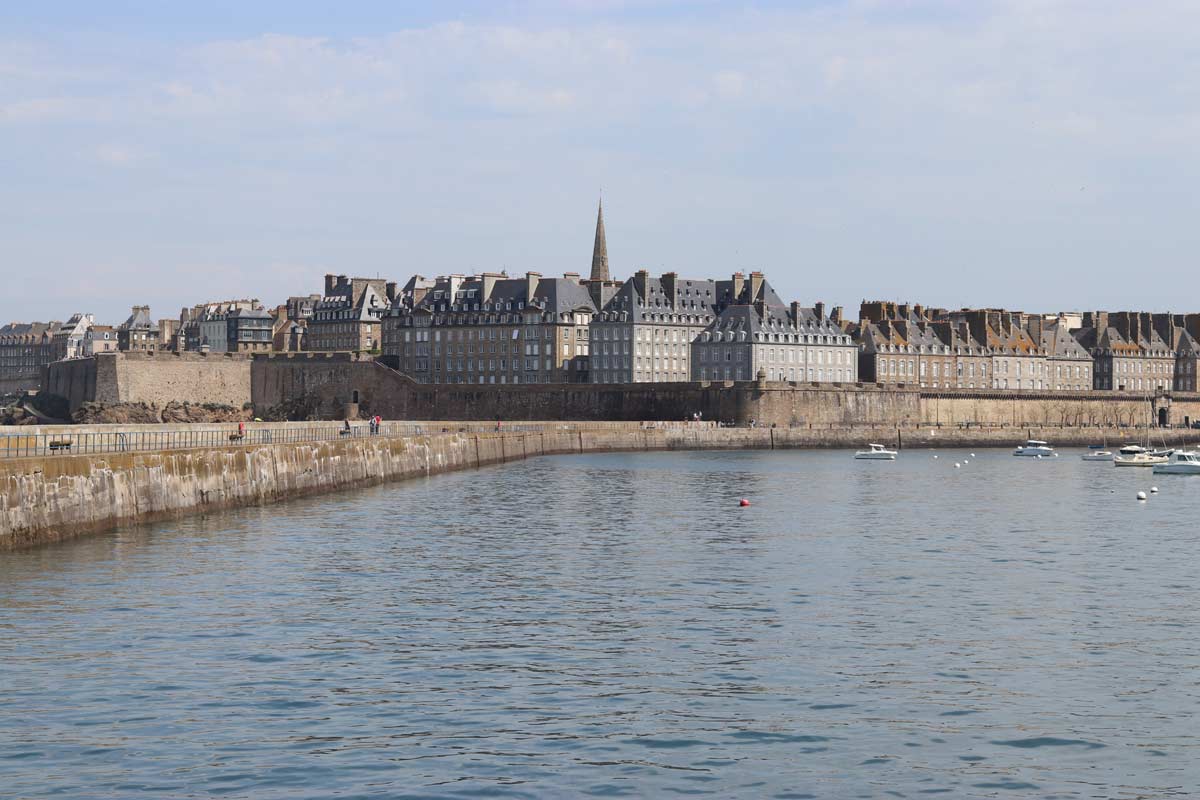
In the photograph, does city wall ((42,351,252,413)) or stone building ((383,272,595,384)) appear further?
stone building ((383,272,595,384))

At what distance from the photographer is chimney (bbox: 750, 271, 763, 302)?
4791 inches

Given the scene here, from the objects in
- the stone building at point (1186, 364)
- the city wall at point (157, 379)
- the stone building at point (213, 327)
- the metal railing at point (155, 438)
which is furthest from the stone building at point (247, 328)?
the metal railing at point (155, 438)

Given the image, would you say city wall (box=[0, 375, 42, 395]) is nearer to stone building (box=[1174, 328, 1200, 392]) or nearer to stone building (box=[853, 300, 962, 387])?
stone building (box=[853, 300, 962, 387])

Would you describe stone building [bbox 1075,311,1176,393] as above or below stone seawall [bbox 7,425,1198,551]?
above

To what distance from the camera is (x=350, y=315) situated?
158 m

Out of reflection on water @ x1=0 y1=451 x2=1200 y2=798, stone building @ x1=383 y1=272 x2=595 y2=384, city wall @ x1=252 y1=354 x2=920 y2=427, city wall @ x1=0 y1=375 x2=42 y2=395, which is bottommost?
reflection on water @ x1=0 y1=451 x2=1200 y2=798

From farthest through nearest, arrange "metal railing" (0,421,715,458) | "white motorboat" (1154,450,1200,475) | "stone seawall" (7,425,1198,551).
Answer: "white motorboat" (1154,450,1200,475), "metal railing" (0,421,715,458), "stone seawall" (7,425,1198,551)

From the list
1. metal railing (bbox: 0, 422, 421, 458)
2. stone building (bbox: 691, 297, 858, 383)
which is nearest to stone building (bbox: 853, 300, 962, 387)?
stone building (bbox: 691, 297, 858, 383)

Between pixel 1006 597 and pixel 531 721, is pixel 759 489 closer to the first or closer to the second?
pixel 1006 597

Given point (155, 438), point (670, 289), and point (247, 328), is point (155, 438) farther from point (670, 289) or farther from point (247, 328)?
point (247, 328)

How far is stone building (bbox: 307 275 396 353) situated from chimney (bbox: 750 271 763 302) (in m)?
45.6

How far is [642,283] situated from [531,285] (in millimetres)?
10344

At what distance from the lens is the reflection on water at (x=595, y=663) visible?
52.5 ft

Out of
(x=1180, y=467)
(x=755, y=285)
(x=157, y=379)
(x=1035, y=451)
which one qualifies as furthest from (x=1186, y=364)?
(x=157, y=379)
